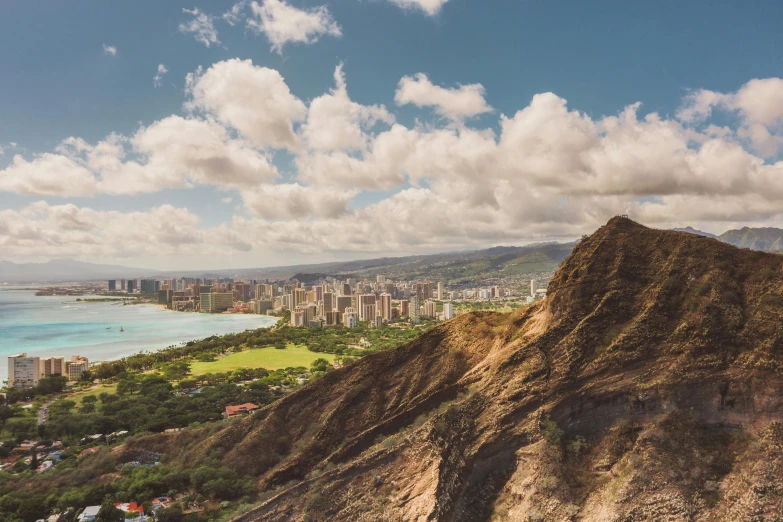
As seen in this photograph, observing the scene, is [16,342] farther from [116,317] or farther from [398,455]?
[398,455]

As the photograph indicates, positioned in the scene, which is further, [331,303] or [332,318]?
[331,303]

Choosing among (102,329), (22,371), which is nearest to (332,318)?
(102,329)

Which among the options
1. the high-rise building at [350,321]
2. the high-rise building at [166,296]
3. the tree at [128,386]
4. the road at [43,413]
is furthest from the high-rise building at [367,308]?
the high-rise building at [166,296]

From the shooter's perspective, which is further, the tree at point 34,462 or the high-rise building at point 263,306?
the high-rise building at point 263,306

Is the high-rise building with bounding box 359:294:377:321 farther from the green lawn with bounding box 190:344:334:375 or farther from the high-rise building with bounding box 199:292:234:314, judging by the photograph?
the high-rise building with bounding box 199:292:234:314

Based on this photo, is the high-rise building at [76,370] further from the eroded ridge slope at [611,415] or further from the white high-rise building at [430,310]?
the white high-rise building at [430,310]

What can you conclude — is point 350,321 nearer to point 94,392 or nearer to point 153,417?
point 94,392

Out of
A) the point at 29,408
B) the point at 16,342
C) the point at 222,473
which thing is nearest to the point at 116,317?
the point at 16,342
